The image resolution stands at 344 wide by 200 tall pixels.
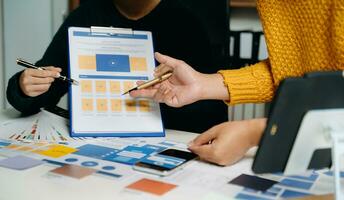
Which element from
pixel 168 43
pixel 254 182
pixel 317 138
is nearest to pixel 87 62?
pixel 168 43

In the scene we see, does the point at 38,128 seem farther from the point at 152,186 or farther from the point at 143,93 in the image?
the point at 152,186

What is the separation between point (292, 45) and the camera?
98 centimetres

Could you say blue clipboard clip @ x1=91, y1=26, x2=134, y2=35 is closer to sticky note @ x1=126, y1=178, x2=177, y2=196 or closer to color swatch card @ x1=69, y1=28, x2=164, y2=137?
color swatch card @ x1=69, y1=28, x2=164, y2=137

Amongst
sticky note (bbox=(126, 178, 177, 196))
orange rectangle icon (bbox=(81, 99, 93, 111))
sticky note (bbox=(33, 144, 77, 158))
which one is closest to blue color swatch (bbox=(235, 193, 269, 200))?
sticky note (bbox=(126, 178, 177, 196))

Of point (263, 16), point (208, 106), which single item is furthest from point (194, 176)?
point (208, 106)

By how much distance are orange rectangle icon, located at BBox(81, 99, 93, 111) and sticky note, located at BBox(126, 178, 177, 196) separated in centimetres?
36

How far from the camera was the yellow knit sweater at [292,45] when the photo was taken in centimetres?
85

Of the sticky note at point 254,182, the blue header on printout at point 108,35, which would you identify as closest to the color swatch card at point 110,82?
the blue header on printout at point 108,35

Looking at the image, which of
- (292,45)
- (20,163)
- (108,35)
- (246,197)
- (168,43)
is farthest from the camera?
(168,43)

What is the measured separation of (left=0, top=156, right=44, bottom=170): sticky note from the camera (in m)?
0.83

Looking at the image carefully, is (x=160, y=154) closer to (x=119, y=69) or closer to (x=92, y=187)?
(x=92, y=187)

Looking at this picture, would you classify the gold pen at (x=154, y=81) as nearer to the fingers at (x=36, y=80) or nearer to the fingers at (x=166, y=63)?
the fingers at (x=166, y=63)

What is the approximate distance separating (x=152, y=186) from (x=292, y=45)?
1.52 feet

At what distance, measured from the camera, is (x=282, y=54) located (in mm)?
998
